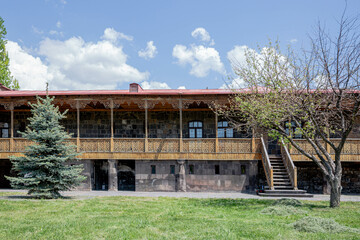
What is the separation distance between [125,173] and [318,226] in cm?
1409

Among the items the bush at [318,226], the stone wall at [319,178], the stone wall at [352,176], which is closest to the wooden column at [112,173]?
the stone wall at [319,178]

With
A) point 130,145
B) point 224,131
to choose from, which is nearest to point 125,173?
point 130,145

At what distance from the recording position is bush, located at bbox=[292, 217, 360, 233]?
8.52 m

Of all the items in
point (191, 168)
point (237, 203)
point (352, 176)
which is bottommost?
point (237, 203)

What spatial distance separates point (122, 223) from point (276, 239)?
443 centimetres

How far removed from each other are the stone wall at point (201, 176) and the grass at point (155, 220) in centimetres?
459

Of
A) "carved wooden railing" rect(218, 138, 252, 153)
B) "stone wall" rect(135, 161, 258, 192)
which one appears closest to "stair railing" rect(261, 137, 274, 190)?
"carved wooden railing" rect(218, 138, 252, 153)

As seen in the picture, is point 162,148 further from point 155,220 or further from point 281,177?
point 155,220

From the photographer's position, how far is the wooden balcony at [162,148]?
1836 cm

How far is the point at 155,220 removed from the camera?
9.91m

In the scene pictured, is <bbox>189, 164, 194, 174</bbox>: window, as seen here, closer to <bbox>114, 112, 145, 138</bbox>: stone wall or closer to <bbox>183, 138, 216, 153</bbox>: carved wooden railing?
<bbox>183, 138, 216, 153</bbox>: carved wooden railing

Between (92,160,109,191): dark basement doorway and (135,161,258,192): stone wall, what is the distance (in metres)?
2.86

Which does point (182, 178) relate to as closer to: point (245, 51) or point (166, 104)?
point (166, 104)

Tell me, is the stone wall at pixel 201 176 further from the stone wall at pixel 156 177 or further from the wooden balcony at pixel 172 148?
the wooden balcony at pixel 172 148
